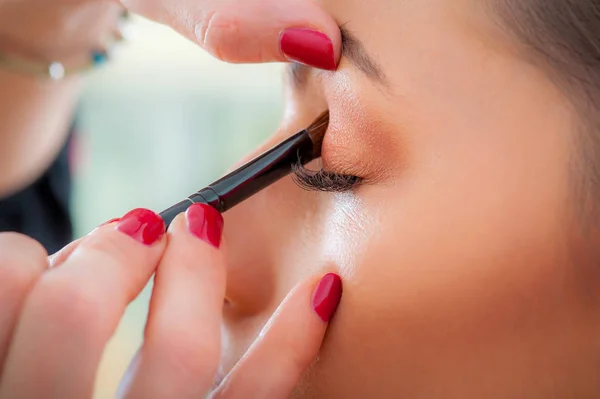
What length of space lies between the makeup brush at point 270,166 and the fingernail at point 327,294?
0.43ft

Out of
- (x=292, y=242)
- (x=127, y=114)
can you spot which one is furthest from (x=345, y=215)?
(x=127, y=114)

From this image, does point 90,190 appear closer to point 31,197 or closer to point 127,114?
point 127,114

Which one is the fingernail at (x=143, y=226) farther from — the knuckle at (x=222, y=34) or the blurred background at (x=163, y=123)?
the blurred background at (x=163, y=123)

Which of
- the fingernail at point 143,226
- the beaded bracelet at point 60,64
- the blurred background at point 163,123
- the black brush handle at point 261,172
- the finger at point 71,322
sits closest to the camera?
the finger at point 71,322

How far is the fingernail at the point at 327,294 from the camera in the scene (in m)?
0.56

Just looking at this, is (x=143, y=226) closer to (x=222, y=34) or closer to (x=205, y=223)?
(x=205, y=223)

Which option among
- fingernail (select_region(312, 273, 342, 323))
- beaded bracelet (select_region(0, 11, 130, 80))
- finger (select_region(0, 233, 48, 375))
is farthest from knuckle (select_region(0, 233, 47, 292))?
beaded bracelet (select_region(0, 11, 130, 80))

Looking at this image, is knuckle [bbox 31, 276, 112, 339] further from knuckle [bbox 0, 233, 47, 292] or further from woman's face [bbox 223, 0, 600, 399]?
woman's face [bbox 223, 0, 600, 399]

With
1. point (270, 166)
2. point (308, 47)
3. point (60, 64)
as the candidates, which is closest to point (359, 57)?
point (308, 47)

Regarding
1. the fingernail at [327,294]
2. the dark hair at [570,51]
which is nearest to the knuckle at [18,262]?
the fingernail at [327,294]

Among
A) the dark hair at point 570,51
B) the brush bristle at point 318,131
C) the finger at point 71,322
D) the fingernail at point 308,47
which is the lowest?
the finger at point 71,322

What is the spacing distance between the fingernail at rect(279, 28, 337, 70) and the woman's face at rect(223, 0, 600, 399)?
17 mm

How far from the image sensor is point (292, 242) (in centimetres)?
65

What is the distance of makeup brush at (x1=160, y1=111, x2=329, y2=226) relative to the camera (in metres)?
0.61
